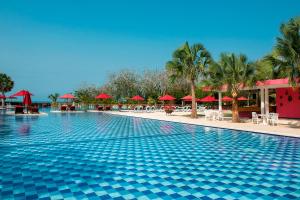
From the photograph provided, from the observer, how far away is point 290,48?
11523 millimetres

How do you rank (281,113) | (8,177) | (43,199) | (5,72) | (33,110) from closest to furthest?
(43,199), (8,177), (281,113), (33,110), (5,72)

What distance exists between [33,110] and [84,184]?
23147 mm

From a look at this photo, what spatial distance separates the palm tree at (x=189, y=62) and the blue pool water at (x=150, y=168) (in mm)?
10375

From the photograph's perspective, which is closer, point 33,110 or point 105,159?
point 105,159

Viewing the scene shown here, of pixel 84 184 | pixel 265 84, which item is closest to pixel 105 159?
pixel 84 184

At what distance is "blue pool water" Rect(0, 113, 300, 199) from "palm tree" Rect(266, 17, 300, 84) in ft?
11.1

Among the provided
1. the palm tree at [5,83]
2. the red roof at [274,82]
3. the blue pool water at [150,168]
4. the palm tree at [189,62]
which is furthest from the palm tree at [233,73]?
the palm tree at [5,83]

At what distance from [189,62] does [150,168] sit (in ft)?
49.3

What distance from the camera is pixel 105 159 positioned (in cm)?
738

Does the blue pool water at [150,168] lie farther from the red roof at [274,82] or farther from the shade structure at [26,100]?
the shade structure at [26,100]

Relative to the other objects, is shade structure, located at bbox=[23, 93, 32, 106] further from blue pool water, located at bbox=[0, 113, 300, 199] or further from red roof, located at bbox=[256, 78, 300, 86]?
red roof, located at bbox=[256, 78, 300, 86]

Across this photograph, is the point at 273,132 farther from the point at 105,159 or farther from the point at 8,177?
the point at 8,177

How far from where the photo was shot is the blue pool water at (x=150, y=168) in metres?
4.77

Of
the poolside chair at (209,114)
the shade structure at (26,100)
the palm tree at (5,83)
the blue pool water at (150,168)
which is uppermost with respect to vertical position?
the palm tree at (5,83)
